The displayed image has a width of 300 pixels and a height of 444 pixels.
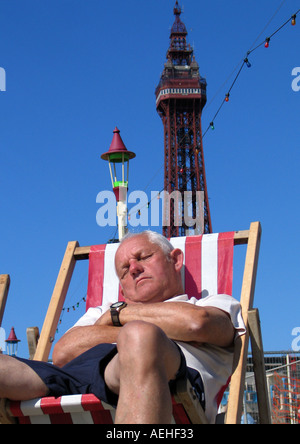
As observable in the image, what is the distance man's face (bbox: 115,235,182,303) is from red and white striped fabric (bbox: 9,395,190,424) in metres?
0.61

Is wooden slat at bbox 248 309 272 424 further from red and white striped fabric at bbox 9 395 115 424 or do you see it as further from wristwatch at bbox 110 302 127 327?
red and white striped fabric at bbox 9 395 115 424

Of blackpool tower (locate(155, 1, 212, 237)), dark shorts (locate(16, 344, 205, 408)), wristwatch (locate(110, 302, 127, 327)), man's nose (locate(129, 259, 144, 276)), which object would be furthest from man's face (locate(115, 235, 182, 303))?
blackpool tower (locate(155, 1, 212, 237))

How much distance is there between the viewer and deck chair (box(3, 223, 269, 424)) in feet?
6.43

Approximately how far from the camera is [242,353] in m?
2.37

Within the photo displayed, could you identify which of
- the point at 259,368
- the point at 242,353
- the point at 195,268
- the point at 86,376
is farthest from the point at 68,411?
the point at 195,268

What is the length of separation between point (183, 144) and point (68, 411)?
40.6 metres

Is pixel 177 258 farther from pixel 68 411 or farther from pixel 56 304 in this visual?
pixel 68 411

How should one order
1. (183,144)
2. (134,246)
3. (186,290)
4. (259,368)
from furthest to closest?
1. (183,144)
2. (186,290)
3. (134,246)
4. (259,368)

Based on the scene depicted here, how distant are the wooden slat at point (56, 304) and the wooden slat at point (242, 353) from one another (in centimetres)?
91

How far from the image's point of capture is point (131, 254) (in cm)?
263

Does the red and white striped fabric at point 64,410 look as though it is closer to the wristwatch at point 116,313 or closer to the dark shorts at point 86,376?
the dark shorts at point 86,376
